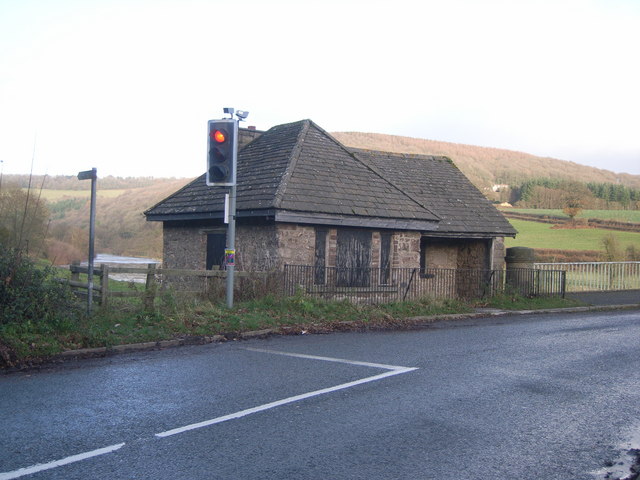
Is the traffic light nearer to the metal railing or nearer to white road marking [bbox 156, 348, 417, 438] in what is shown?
the metal railing

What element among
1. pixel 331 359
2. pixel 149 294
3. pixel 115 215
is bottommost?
pixel 331 359

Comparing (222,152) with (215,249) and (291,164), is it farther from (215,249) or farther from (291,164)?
(215,249)

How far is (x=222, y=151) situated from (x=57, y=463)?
8.83 meters

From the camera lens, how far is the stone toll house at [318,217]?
683 inches

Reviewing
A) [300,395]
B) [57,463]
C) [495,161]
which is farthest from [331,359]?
[495,161]

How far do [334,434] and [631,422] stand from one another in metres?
3.17

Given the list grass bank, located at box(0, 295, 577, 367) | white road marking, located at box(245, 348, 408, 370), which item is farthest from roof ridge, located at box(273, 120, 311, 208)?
white road marking, located at box(245, 348, 408, 370)

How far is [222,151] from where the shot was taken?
42.4ft

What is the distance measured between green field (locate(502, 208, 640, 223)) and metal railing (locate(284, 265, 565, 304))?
3947 centimetres

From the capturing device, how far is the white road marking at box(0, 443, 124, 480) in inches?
182

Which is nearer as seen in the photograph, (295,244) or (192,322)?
(192,322)

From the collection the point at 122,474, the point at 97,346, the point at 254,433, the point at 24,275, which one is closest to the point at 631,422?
the point at 254,433

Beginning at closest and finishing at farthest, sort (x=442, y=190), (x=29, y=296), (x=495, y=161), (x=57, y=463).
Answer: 1. (x=57, y=463)
2. (x=29, y=296)
3. (x=442, y=190)
4. (x=495, y=161)

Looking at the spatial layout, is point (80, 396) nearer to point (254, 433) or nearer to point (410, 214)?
point (254, 433)
